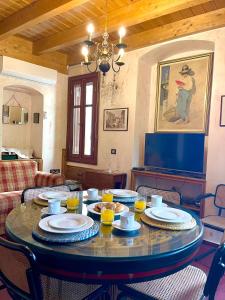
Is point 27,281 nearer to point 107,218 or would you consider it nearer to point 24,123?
point 107,218

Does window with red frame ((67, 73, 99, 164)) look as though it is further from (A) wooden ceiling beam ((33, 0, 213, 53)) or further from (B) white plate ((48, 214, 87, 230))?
(B) white plate ((48, 214, 87, 230))

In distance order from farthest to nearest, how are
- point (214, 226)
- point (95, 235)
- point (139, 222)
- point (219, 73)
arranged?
point (219, 73)
point (214, 226)
point (139, 222)
point (95, 235)

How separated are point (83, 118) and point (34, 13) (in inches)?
89.7

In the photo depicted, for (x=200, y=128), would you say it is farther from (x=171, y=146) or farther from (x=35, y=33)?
(x=35, y=33)

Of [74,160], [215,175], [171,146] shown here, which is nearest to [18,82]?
[74,160]

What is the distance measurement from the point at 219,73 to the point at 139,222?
2.56m

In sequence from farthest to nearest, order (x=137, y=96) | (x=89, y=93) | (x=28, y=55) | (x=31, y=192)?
(x=89, y=93), (x=28, y=55), (x=137, y=96), (x=31, y=192)

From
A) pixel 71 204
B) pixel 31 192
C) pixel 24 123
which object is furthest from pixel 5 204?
pixel 24 123

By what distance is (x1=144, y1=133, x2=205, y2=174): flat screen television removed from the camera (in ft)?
11.6

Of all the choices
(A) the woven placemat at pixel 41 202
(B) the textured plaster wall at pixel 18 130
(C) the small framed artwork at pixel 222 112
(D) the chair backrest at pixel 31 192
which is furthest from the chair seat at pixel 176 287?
(B) the textured plaster wall at pixel 18 130

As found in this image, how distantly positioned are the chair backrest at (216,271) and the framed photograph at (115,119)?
10.8ft

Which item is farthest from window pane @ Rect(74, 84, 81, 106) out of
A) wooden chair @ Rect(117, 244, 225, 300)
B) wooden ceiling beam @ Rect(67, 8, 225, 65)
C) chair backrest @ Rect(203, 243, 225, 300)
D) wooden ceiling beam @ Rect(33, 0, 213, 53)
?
chair backrest @ Rect(203, 243, 225, 300)

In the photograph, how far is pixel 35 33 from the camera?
4348mm

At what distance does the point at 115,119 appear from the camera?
455 centimetres
